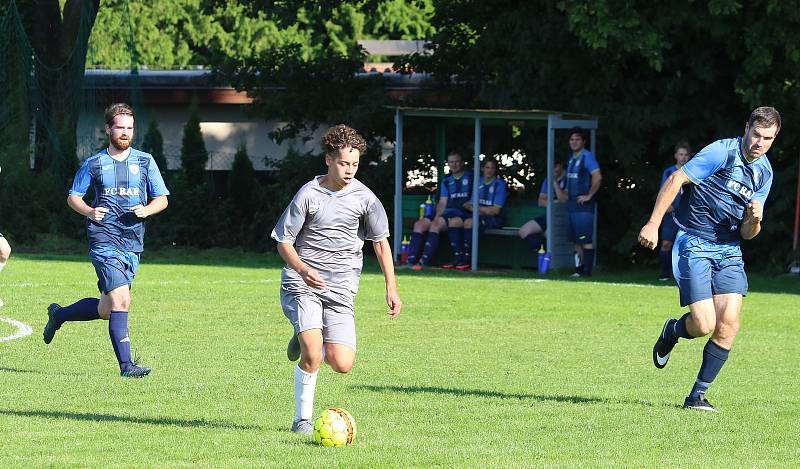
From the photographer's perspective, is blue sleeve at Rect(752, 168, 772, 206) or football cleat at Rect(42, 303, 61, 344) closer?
blue sleeve at Rect(752, 168, 772, 206)

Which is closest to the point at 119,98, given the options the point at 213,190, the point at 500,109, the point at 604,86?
the point at 213,190

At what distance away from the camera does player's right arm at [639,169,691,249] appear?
27.1ft

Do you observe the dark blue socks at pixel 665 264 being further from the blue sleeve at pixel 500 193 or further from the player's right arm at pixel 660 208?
the player's right arm at pixel 660 208

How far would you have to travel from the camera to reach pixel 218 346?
12094mm

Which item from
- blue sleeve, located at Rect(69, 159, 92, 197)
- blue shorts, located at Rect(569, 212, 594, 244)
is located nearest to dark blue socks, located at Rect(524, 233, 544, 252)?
blue shorts, located at Rect(569, 212, 594, 244)

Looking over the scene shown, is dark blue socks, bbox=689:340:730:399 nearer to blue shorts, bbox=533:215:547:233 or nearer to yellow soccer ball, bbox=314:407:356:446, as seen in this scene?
yellow soccer ball, bbox=314:407:356:446

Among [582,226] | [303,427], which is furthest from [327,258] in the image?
[582,226]

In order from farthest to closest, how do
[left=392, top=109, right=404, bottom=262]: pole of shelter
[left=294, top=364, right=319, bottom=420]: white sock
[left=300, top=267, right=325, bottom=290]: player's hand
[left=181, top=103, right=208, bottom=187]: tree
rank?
[left=181, top=103, right=208, bottom=187]: tree, [left=392, top=109, right=404, bottom=262]: pole of shelter, [left=294, top=364, right=319, bottom=420]: white sock, [left=300, top=267, right=325, bottom=290]: player's hand

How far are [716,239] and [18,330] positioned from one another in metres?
6.76

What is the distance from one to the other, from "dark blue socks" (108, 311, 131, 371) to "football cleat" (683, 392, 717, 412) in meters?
3.92

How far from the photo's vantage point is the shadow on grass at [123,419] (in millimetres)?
8094

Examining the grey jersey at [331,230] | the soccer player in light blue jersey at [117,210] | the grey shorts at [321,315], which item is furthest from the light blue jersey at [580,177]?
the grey shorts at [321,315]

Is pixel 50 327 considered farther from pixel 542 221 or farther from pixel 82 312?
pixel 542 221

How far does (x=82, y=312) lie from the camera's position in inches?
429
